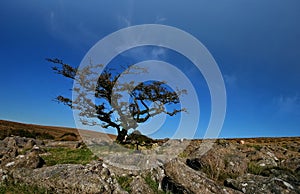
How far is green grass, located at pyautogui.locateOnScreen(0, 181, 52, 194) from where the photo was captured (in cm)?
803

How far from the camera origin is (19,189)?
826 centimetres

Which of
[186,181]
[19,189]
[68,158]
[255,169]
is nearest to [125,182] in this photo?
[186,181]

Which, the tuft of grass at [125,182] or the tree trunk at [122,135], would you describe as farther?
the tree trunk at [122,135]

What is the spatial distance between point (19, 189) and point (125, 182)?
3730 mm

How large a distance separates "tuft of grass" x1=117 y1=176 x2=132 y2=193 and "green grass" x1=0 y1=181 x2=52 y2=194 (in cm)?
263

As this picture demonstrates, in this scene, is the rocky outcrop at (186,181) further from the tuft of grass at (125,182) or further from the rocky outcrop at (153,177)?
the tuft of grass at (125,182)

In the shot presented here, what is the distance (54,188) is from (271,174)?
352 inches

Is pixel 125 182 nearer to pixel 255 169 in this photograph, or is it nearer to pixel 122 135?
pixel 255 169

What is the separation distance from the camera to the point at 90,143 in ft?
81.7

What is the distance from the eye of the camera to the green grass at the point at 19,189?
26.3ft

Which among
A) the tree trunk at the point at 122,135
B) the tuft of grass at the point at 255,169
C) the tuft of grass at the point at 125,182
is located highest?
the tree trunk at the point at 122,135

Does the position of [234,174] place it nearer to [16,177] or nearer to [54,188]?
[54,188]

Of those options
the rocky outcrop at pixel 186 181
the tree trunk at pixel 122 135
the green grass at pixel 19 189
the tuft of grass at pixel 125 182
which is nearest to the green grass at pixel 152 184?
the rocky outcrop at pixel 186 181

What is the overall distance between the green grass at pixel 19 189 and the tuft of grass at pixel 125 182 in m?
2.63
